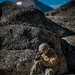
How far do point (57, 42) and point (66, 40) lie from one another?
2270 mm

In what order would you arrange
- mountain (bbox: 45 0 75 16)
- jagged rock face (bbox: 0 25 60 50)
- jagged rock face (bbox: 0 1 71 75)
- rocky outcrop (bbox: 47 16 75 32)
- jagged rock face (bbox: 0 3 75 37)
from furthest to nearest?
mountain (bbox: 45 0 75 16)
rocky outcrop (bbox: 47 16 75 32)
jagged rock face (bbox: 0 3 75 37)
jagged rock face (bbox: 0 25 60 50)
jagged rock face (bbox: 0 1 71 75)

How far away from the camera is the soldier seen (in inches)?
386

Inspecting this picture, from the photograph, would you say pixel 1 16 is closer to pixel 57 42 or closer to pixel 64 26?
pixel 57 42

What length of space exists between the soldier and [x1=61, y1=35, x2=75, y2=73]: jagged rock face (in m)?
5.39

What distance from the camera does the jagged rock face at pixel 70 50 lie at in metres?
15.4

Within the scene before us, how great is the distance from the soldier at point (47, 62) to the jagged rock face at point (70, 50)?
5.39m

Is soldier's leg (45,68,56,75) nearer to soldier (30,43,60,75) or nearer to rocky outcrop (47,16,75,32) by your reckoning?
soldier (30,43,60,75)

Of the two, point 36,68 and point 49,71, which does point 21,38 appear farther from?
point 49,71

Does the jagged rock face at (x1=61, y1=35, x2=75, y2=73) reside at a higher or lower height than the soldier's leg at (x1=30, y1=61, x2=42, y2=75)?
lower

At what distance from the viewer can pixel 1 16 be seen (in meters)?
16.1

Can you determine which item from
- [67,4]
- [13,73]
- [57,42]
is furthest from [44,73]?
[67,4]

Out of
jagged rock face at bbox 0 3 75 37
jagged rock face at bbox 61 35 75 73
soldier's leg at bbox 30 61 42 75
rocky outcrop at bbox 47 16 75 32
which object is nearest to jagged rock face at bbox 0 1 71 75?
jagged rock face at bbox 0 3 75 37

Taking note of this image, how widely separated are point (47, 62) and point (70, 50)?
650cm

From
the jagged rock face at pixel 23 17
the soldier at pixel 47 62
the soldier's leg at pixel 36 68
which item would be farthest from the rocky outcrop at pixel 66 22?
the soldier's leg at pixel 36 68
